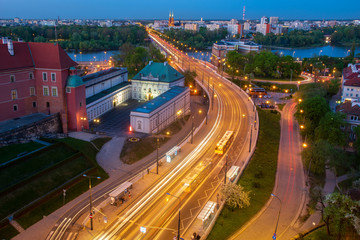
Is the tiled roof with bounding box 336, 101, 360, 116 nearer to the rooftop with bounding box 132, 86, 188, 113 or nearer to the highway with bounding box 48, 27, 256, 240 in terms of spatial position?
the highway with bounding box 48, 27, 256, 240

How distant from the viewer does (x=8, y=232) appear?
33.5 m

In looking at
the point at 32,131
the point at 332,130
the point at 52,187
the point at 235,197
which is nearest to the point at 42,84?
the point at 32,131

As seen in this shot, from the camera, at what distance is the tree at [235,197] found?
129 ft

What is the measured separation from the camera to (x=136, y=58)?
113562 mm

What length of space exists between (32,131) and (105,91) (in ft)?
85.1

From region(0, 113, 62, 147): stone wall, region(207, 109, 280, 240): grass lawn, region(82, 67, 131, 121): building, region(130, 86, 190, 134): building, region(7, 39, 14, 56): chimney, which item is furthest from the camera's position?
region(82, 67, 131, 121): building

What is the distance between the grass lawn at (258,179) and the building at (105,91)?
3308cm

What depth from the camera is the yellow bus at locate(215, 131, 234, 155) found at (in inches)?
2156

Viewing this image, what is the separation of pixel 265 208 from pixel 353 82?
5867 cm

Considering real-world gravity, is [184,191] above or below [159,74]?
below

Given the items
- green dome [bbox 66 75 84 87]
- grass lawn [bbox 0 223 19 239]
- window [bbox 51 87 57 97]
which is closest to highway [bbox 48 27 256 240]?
grass lawn [bbox 0 223 19 239]

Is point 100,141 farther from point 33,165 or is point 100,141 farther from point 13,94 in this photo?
point 13,94

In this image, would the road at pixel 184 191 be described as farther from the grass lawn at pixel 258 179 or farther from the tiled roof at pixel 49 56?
the tiled roof at pixel 49 56

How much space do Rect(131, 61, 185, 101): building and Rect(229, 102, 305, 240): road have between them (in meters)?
30.3
